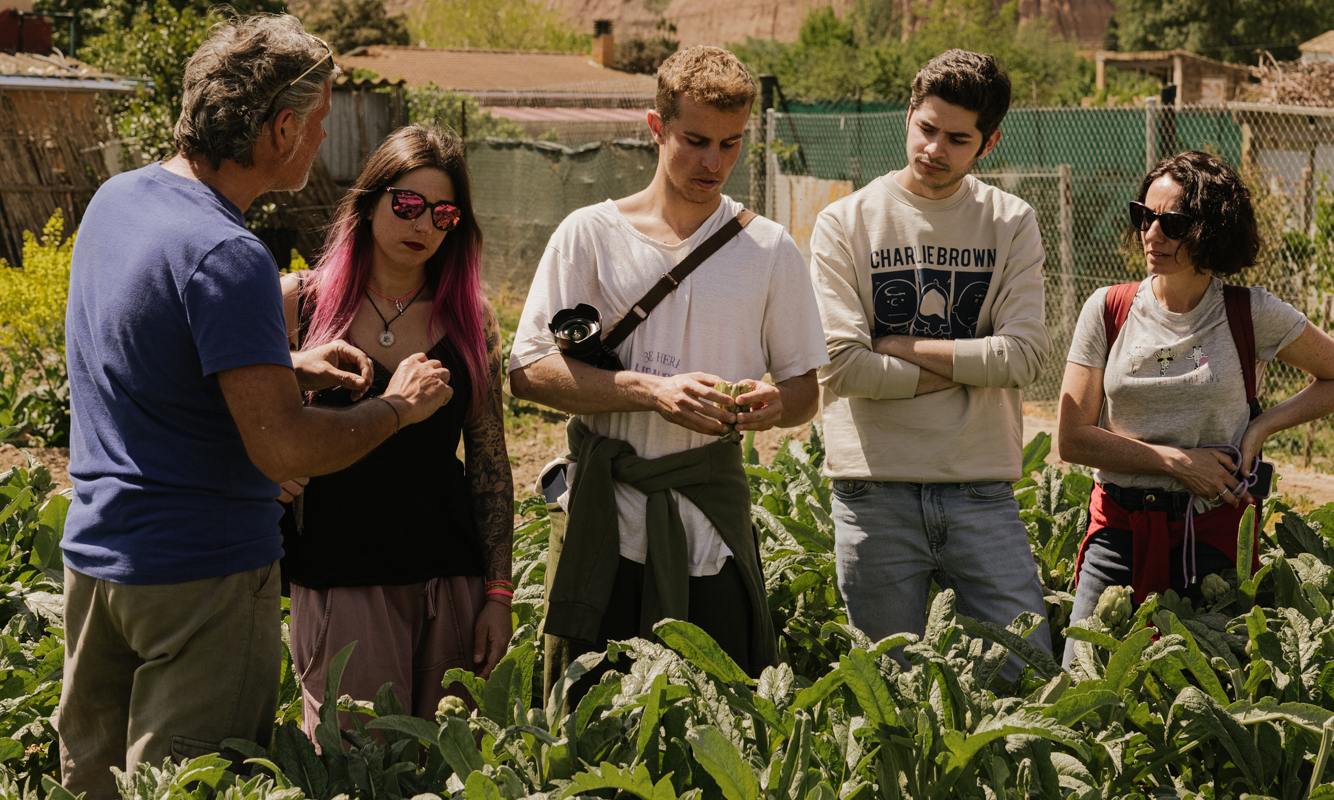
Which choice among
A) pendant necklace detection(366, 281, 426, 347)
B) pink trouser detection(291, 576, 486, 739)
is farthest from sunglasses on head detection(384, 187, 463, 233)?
pink trouser detection(291, 576, 486, 739)

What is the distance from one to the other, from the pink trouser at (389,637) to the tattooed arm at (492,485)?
0.06 meters

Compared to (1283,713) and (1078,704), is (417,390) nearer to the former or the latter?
(1078,704)

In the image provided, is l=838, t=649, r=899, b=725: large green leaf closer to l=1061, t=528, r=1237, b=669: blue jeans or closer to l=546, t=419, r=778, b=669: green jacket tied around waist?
l=546, t=419, r=778, b=669: green jacket tied around waist

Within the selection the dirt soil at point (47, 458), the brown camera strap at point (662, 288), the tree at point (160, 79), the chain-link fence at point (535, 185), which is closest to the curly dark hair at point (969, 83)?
the brown camera strap at point (662, 288)

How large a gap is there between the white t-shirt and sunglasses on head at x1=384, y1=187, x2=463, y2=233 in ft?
0.90

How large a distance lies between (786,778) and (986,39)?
159 feet

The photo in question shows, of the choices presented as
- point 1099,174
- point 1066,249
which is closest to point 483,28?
point 1099,174

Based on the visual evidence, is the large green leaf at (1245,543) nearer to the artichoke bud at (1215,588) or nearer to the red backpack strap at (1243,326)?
the artichoke bud at (1215,588)

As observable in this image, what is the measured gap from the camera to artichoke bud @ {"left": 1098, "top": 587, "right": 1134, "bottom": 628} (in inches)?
118

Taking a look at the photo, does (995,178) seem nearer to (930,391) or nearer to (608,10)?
(930,391)

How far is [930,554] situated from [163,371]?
2.04m

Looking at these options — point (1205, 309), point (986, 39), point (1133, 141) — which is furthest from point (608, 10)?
point (1205, 309)

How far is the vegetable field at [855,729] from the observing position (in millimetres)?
2256

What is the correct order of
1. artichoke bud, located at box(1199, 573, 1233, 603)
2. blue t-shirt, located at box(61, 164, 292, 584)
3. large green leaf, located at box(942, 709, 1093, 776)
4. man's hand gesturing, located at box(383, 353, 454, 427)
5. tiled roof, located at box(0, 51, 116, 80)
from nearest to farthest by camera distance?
1. blue t-shirt, located at box(61, 164, 292, 584)
2. large green leaf, located at box(942, 709, 1093, 776)
3. man's hand gesturing, located at box(383, 353, 454, 427)
4. artichoke bud, located at box(1199, 573, 1233, 603)
5. tiled roof, located at box(0, 51, 116, 80)
